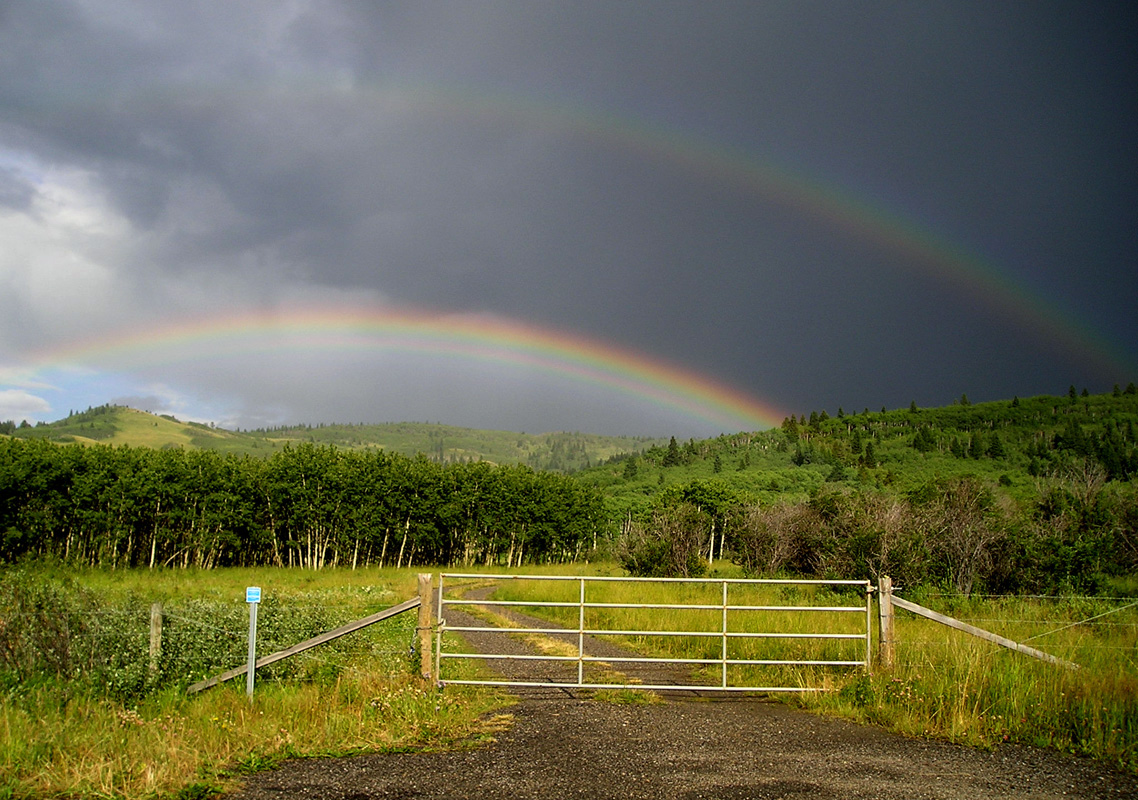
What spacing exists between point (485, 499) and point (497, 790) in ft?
224

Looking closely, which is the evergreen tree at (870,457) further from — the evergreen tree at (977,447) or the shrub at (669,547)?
the shrub at (669,547)

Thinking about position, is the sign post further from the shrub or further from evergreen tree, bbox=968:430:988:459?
evergreen tree, bbox=968:430:988:459

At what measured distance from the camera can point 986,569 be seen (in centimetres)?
2691

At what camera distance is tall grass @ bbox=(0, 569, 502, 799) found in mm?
7543

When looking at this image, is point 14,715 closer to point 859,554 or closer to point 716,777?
point 716,777

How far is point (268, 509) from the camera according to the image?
207 feet

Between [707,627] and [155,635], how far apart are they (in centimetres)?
1276

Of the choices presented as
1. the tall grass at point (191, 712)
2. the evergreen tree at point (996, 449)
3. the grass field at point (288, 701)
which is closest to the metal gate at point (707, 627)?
the grass field at point (288, 701)

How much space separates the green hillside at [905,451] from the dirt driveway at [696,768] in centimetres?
6813

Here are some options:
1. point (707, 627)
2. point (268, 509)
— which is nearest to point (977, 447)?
point (268, 509)

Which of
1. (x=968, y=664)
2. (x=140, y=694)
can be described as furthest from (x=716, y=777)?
(x=140, y=694)

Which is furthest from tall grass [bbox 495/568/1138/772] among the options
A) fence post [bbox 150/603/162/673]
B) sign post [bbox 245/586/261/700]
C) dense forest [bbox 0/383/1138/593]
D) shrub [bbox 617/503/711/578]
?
shrub [bbox 617/503/711/578]

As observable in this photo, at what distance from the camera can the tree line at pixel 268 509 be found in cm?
5538

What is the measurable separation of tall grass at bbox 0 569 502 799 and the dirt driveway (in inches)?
22.1
